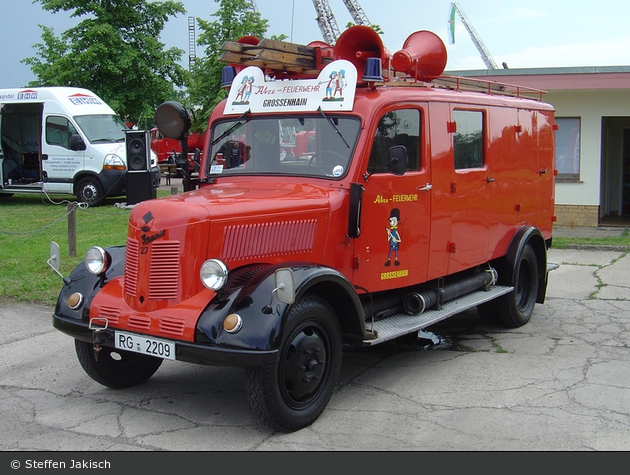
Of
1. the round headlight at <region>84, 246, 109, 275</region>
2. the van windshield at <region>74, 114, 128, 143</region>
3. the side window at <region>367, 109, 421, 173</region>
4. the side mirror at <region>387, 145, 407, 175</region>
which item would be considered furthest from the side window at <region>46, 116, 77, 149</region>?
the side mirror at <region>387, 145, 407, 175</region>

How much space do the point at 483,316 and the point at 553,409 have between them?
2.64 m

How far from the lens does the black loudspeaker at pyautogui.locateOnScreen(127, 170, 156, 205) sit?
7777mm

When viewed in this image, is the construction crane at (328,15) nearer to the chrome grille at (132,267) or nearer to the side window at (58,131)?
the side window at (58,131)

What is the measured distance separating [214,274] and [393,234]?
1.79 meters

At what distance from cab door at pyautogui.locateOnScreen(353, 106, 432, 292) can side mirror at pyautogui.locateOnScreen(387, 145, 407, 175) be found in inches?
3.5

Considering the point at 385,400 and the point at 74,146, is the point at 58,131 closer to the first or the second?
the point at 74,146

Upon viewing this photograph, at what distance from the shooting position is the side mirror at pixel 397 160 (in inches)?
206

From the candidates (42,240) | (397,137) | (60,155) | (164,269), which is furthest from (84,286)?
(60,155)

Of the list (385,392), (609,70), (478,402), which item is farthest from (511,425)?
(609,70)

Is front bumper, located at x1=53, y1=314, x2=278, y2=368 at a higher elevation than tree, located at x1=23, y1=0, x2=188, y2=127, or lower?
lower

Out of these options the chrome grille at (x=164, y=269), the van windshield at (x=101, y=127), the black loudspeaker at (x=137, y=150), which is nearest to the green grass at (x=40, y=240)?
the van windshield at (x=101, y=127)

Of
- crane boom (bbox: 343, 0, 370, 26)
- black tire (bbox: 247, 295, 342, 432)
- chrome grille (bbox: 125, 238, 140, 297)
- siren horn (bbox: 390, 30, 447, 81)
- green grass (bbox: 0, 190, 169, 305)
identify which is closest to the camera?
black tire (bbox: 247, 295, 342, 432)

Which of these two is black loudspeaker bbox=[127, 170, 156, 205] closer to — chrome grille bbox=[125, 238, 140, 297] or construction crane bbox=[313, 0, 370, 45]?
chrome grille bbox=[125, 238, 140, 297]

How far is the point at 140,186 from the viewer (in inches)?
309
